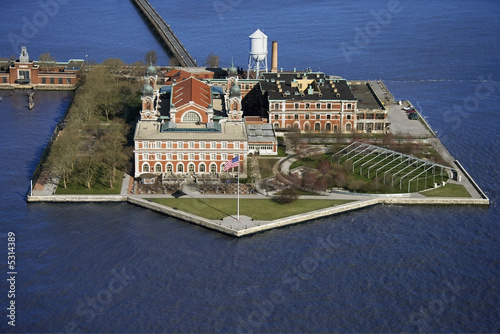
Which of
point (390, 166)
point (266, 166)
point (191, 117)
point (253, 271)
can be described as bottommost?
point (253, 271)

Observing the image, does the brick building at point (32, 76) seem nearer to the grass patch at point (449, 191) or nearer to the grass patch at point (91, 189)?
the grass patch at point (91, 189)

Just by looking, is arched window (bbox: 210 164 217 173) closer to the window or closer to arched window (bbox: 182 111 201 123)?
arched window (bbox: 182 111 201 123)

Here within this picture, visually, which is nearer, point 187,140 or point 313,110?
point 187,140

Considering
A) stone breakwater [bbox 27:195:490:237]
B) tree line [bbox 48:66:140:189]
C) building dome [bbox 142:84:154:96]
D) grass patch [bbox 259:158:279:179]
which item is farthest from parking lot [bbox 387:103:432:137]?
tree line [bbox 48:66:140:189]

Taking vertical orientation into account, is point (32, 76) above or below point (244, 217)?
above

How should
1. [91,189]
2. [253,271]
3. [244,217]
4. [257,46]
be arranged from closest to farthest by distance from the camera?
[253,271], [244,217], [91,189], [257,46]

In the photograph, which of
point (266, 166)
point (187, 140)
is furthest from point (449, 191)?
point (187, 140)

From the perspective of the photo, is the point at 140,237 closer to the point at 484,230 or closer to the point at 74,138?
the point at 74,138

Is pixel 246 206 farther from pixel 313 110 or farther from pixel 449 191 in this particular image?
pixel 313 110

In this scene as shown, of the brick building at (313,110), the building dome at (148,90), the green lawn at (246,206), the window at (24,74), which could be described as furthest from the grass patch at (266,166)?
the window at (24,74)
